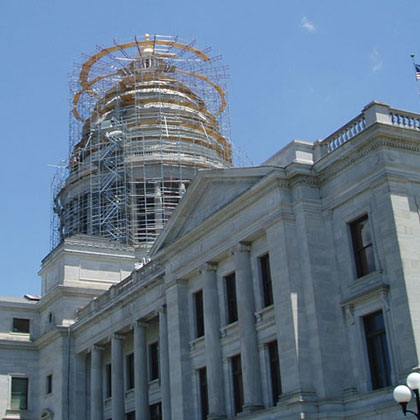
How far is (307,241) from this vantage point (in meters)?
31.8

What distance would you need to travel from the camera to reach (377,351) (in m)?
29.2

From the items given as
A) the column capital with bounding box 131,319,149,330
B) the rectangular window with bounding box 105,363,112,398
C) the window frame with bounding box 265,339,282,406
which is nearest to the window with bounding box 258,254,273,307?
the window frame with bounding box 265,339,282,406

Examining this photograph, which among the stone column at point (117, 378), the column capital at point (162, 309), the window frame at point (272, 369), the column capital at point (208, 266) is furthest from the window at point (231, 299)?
the stone column at point (117, 378)

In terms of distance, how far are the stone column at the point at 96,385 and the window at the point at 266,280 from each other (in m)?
18.6

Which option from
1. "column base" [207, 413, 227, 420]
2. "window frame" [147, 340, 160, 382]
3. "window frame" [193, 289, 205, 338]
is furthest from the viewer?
"window frame" [147, 340, 160, 382]

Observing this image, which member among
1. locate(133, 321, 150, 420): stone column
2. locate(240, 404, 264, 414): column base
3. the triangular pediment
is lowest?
locate(240, 404, 264, 414): column base

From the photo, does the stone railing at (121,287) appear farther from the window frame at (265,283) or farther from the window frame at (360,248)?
the window frame at (360,248)

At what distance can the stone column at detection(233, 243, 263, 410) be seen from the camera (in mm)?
32781

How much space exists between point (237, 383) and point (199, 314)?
4.75 m

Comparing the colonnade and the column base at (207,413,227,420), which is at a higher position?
the colonnade

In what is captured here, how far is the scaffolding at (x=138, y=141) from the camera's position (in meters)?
64.6

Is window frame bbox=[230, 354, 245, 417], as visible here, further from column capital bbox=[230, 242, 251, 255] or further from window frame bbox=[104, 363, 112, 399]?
window frame bbox=[104, 363, 112, 399]

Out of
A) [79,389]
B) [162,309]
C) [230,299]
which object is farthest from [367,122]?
[79,389]

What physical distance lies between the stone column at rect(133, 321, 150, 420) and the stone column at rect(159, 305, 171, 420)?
2.31m
